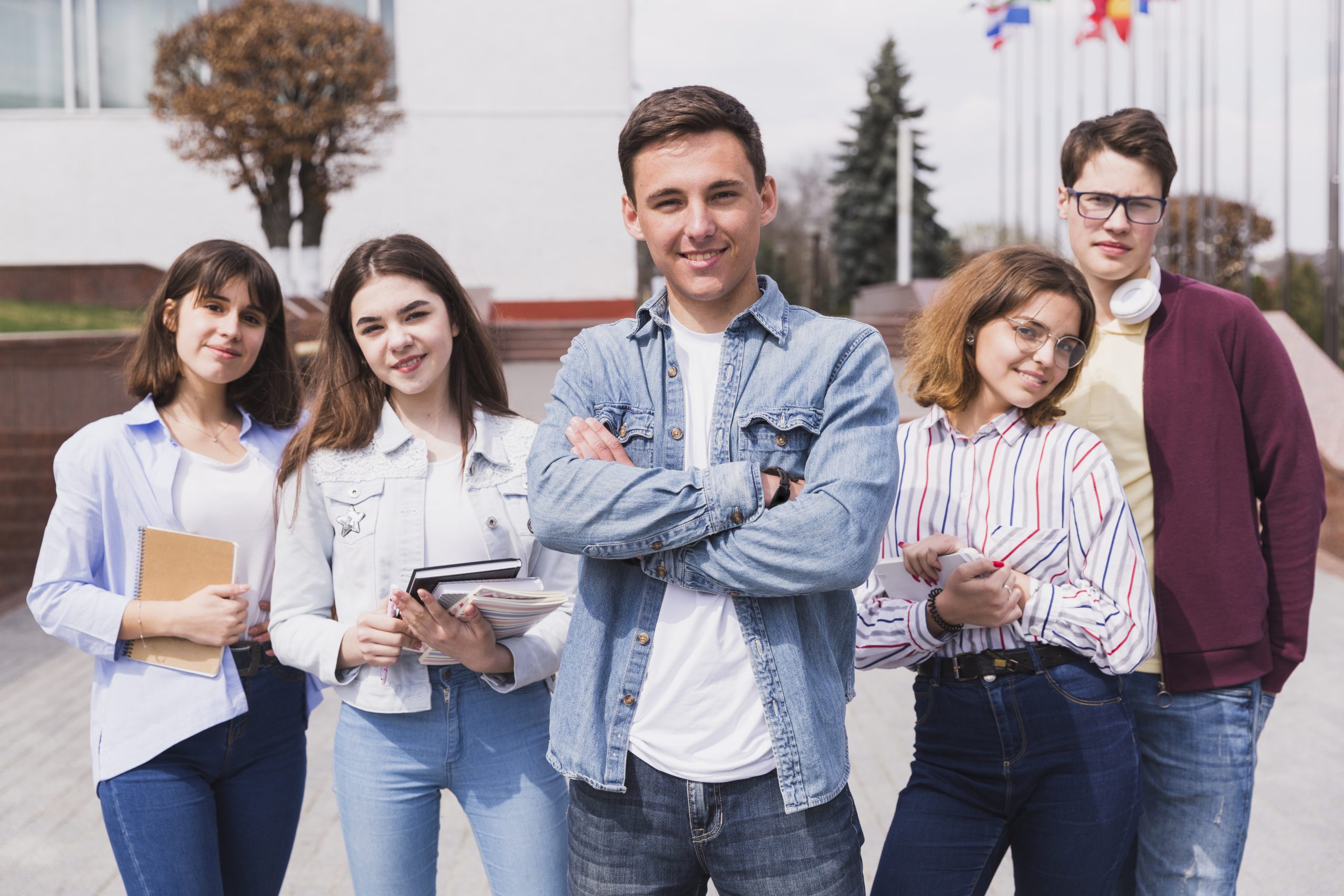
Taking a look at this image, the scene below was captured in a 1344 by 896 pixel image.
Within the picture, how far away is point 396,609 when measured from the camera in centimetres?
229

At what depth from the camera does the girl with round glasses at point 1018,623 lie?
7.45 feet

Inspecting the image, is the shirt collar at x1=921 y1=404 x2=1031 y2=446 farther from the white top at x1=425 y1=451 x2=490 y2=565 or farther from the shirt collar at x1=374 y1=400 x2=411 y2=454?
the shirt collar at x1=374 y1=400 x2=411 y2=454

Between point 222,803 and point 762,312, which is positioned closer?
point 762,312

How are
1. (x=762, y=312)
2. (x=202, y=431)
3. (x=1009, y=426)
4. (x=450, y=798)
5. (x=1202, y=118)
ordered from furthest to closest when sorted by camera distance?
(x=1202, y=118) → (x=450, y=798) → (x=202, y=431) → (x=1009, y=426) → (x=762, y=312)

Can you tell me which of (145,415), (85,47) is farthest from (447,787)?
(85,47)

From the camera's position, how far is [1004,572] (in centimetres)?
223

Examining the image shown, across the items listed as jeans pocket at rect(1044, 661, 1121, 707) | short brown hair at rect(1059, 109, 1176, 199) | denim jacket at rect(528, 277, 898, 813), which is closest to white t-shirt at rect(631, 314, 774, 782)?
denim jacket at rect(528, 277, 898, 813)

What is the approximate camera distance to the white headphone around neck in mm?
2549

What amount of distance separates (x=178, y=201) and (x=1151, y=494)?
2405cm

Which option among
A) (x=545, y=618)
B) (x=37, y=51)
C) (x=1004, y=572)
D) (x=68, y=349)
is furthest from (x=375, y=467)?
(x=37, y=51)

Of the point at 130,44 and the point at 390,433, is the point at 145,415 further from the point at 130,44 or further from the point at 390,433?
the point at 130,44

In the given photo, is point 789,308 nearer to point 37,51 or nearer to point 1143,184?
point 1143,184

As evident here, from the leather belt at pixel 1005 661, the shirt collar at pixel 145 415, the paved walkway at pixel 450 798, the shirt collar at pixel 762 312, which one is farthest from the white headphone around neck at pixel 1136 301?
the paved walkway at pixel 450 798

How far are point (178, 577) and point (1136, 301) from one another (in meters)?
2.31
